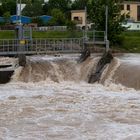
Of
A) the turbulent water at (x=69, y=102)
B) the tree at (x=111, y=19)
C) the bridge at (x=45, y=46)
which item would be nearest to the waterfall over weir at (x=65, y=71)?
the turbulent water at (x=69, y=102)

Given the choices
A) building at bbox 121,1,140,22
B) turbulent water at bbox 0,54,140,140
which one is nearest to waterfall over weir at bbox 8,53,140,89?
turbulent water at bbox 0,54,140,140

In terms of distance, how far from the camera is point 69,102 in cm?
2094

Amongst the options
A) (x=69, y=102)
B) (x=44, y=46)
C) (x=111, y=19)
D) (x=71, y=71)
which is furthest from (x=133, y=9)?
(x=69, y=102)

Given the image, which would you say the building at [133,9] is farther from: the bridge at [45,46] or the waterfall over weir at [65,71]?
the waterfall over weir at [65,71]

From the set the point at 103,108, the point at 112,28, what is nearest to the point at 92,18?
the point at 112,28

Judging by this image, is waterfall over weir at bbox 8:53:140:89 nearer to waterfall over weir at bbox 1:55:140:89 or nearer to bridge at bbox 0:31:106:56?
waterfall over weir at bbox 1:55:140:89

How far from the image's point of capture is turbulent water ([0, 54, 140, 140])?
15.9 meters

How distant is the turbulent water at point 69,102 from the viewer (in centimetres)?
1591

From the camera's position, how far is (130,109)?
751 inches

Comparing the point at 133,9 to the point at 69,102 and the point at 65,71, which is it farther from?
the point at 69,102

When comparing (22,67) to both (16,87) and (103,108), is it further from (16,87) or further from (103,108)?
(103,108)

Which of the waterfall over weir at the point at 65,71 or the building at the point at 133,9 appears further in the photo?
the building at the point at 133,9

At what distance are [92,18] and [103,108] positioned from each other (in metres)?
26.5

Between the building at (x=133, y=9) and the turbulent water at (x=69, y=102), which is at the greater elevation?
the building at (x=133, y=9)
